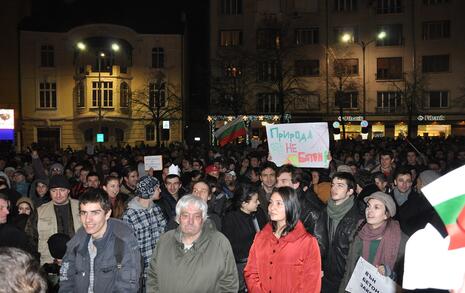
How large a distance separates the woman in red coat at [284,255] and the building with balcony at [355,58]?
43.9m

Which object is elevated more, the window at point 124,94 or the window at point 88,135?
the window at point 124,94

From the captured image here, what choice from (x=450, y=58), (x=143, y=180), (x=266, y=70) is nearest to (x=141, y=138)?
(x=266, y=70)

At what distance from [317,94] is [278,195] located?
46.5m

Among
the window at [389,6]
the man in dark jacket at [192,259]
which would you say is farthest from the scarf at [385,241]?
the window at [389,6]

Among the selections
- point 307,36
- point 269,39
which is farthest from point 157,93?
point 307,36

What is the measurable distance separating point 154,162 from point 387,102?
4095 cm

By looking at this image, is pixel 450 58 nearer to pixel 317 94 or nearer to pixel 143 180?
pixel 317 94

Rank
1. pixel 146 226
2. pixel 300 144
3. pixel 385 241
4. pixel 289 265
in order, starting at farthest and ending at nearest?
pixel 300 144, pixel 146 226, pixel 385 241, pixel 289 265

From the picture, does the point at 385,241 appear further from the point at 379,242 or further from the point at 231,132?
the point at 231,132

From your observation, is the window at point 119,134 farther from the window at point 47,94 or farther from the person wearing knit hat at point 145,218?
the person wearing knit hat at point 145,218

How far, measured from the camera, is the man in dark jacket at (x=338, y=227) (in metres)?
6.04

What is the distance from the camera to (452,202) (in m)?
2.29

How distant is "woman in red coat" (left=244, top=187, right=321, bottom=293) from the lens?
15.7 ft

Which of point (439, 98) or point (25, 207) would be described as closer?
point (25, 207)
